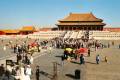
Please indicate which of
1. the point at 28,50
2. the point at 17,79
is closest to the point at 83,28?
the point at 28,50

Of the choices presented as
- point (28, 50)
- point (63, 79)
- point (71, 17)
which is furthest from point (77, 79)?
point (71, 17)

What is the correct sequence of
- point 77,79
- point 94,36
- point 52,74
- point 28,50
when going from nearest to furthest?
1. point 77,79
2. point 52,74
3. point 28,50
4. point 94,36

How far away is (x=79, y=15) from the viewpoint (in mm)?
104062

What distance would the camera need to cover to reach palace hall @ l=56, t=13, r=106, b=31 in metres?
95.4

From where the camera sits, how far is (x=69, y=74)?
2100 centimetres

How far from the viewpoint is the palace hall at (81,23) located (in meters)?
95.4

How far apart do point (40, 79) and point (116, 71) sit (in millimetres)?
7225

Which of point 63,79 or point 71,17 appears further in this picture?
point 71,17

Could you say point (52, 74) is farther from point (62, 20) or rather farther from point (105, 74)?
point (62, 20)

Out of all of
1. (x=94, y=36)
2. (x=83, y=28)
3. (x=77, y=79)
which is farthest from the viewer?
(x=83, y=28)

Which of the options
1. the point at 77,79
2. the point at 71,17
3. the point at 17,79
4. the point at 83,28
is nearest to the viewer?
the point at 17,79

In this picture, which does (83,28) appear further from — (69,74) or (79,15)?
(69,74)

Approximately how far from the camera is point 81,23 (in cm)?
9769

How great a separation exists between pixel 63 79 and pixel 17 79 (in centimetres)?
348
